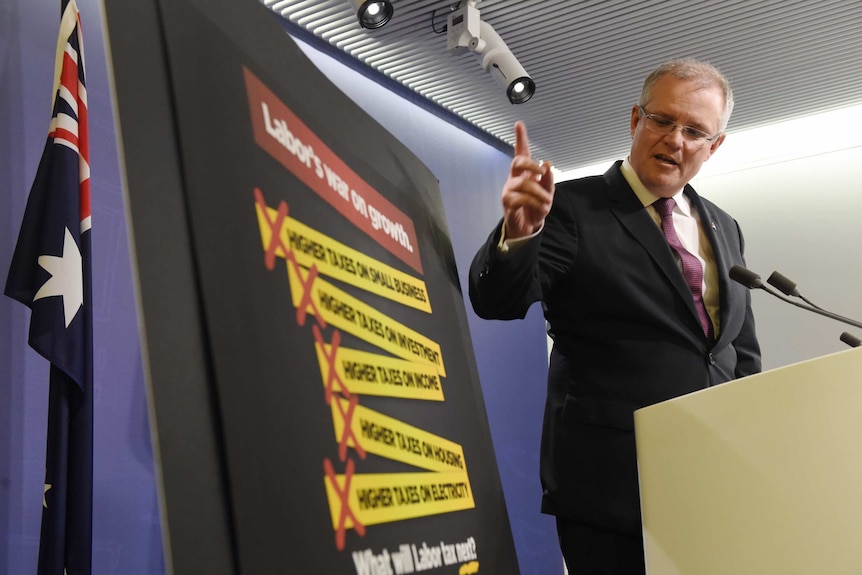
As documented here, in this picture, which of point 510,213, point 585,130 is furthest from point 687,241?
point 585,130

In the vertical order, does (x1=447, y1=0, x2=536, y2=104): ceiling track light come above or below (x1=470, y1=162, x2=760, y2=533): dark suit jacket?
above

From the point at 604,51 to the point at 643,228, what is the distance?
8.05ft

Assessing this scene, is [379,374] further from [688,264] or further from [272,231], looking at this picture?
[688,264]

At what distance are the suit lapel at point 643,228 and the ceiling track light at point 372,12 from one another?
160cm

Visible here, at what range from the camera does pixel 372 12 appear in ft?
10.1

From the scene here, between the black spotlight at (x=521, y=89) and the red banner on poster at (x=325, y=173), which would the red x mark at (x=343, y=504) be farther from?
the black spotlight at (x=521, y=89)

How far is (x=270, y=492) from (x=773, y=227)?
474 centimetres

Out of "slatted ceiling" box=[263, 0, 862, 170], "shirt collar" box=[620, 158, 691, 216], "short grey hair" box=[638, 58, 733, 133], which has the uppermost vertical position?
"slatted ceiling" box=[263, 0, 862, 170]

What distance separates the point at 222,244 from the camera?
58 cm

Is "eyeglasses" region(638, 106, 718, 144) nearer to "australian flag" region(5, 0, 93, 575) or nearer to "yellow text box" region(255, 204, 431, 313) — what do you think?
"yellow text box" region(255, 204, 431, 313)

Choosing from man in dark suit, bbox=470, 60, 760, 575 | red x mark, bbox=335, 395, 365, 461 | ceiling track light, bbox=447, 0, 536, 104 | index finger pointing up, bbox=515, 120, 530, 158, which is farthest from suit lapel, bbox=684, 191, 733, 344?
ceiling track light, bbox=447, 0, 536, 104

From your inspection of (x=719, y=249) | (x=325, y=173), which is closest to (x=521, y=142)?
(x=325, y=173)

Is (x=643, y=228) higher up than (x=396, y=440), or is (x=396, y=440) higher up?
(x=643, y=228)

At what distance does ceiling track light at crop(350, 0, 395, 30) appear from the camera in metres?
3.05
